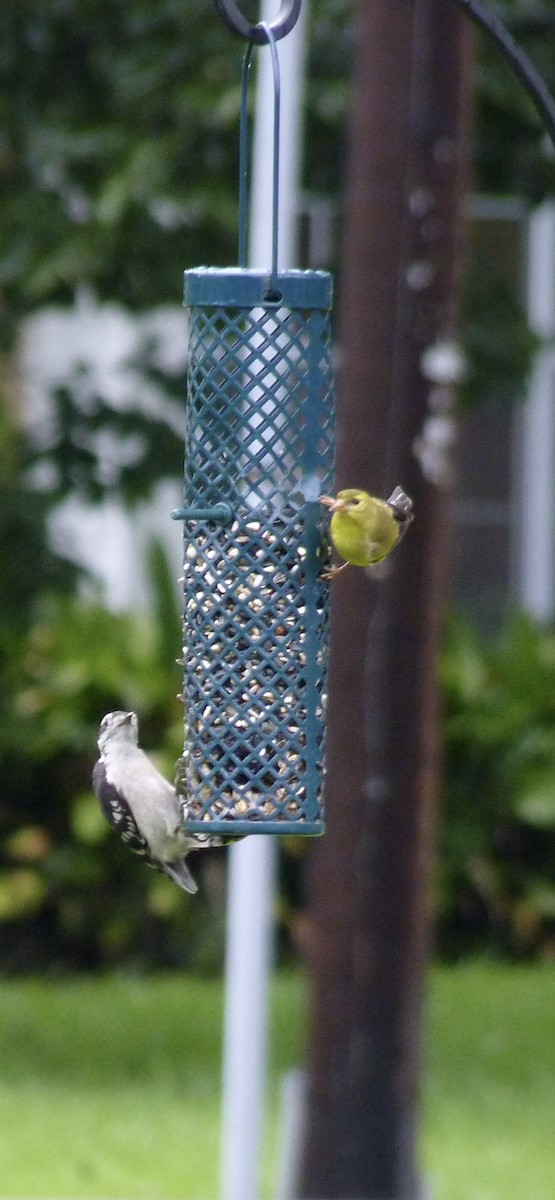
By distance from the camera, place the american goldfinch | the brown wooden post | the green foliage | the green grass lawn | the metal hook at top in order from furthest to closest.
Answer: the green foliage → the green grass lawn → the brown wooden post → the american goldfinch → the metal hook at top

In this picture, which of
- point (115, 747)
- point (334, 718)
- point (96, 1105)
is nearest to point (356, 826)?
point (334, 718)

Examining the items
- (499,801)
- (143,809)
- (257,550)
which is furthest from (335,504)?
(499,801)

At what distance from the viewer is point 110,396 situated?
952 centimetres

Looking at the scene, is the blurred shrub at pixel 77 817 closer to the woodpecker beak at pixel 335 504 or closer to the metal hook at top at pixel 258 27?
the woodpecker beak at pixel 335 504

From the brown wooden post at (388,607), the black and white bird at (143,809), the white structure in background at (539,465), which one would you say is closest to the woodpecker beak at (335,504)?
the black and white bird at (143,809)

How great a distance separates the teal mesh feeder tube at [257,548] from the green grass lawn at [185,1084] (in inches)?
158

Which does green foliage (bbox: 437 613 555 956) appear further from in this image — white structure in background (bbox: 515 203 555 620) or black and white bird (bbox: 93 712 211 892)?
black and white bird (bbox: 93 712 211 892)

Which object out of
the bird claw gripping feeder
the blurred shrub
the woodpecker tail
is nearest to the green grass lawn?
the blurred shrub

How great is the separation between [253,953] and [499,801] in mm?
4251

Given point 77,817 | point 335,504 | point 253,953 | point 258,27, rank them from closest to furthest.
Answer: point 258,27
point 335,504
point 253,953
point 77,817

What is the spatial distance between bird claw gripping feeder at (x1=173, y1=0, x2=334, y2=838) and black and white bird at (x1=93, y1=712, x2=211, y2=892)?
0.14ft

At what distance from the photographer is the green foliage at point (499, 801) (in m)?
11.0

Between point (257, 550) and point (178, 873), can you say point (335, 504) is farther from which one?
point (178, 873)

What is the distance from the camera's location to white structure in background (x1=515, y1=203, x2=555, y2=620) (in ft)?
39.4
